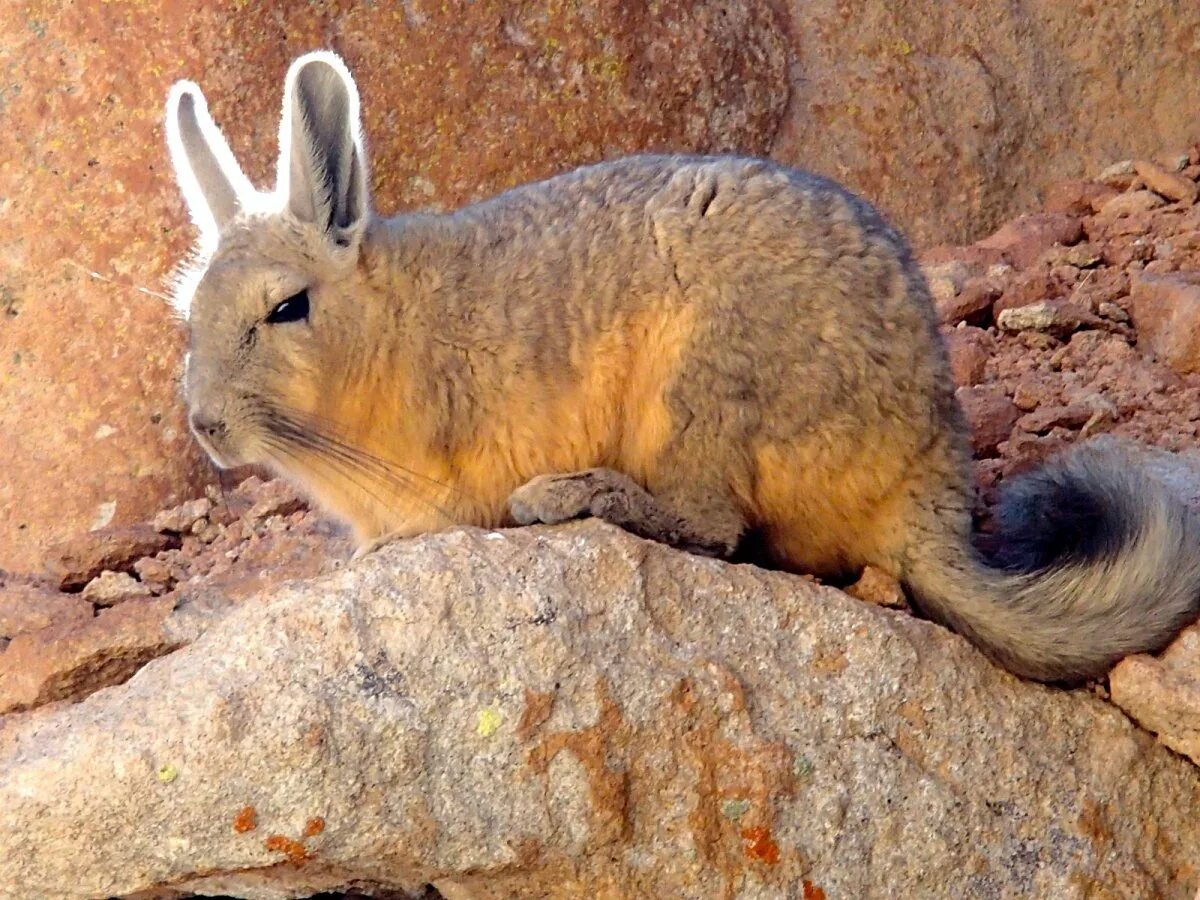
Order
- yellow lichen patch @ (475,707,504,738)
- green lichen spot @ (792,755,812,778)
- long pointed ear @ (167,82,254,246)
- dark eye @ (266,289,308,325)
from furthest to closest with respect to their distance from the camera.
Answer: long pointed ear @ (167,82,254,246)
dark eye @ (266,289,308,325)
green lichen spot @ (792,755,812,778)
yellow lichen patch @ (475,707,504,738)

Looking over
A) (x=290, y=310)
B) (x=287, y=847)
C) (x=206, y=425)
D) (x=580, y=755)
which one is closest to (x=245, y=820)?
(x=287, y=847)

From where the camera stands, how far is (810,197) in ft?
13.8

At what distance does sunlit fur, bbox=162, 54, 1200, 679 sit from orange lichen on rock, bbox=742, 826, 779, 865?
2.63 ft

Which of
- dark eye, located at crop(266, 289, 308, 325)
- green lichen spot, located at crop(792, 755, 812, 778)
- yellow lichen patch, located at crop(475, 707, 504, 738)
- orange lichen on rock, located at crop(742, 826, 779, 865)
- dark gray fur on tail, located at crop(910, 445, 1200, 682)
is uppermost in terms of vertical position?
dark eye, located at crop(266, 289, 308, 325)

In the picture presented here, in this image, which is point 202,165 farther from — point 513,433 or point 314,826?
point 314,826

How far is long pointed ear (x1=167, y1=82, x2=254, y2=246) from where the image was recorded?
4.49 m

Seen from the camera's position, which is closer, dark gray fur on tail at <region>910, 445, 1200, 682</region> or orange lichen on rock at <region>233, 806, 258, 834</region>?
orange lichen on rock at <region>233, 806, 258, 834</region>

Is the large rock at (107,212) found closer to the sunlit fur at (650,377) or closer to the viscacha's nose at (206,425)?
the sunlit fur at (650,377)

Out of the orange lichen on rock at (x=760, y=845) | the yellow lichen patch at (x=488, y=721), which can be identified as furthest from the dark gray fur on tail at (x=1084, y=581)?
the yellow lichen patch at (x=488, y=721)

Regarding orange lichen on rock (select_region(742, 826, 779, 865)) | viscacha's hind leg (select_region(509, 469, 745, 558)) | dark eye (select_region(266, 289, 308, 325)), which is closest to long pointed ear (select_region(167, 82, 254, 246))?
dark eye (select_region(266, 289, 308, 325))

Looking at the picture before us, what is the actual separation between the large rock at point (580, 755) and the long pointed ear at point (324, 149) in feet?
3.29

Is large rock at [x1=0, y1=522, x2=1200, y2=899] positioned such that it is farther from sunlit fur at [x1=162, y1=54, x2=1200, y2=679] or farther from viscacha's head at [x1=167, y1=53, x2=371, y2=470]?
viscacha's head at [x1=167, y1=53, x2=371, y2=470]

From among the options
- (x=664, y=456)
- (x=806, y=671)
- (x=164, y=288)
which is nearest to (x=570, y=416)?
(x=664, y=456)

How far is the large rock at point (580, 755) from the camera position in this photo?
3236 millimetres
